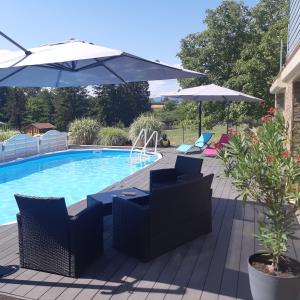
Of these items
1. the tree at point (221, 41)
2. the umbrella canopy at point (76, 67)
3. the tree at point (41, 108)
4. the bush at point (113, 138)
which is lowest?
the bush at point (113, 138)

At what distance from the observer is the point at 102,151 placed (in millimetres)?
14820

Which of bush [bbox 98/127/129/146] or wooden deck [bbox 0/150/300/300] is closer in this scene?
wooden deck [bbox 0/150/300/300]

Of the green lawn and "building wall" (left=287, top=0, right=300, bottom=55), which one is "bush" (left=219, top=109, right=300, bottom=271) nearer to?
"building wall" (left=287, top=0, right=300, bottom=55)

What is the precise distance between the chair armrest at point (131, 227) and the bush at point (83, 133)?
41.3 ft

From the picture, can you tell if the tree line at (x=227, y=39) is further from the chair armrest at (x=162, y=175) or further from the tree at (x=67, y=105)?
the tree at (x=67, y=105)

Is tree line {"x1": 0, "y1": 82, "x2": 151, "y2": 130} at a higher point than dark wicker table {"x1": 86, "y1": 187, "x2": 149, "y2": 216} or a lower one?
higher

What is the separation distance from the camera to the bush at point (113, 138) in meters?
15.9

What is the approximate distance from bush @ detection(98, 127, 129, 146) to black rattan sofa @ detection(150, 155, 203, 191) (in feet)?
31.7

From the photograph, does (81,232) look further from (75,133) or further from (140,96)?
(140,96)

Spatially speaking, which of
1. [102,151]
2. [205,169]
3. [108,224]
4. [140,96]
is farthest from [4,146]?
[140,96]

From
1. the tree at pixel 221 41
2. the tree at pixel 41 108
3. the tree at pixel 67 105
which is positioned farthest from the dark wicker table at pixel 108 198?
the tree at pixel 41 108

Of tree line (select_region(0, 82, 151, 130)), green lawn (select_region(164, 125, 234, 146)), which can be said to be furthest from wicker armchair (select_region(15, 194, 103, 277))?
tree line (select_region(0, 82, 151, 130))

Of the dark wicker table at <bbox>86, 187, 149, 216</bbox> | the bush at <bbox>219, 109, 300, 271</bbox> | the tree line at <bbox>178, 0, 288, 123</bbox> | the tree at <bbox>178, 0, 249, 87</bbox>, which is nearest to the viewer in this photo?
the bush at <bbox>219, 109, 300, 271</bbox>

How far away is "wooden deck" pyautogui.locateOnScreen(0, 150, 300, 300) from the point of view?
3229 mm
